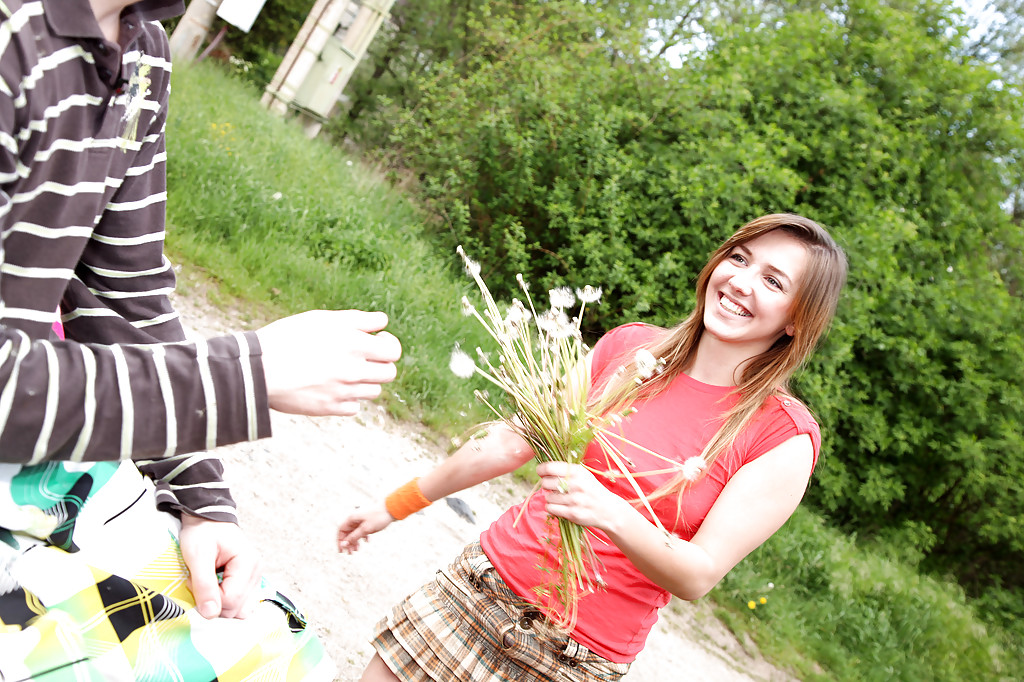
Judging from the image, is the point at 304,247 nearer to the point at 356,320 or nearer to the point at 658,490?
the point at 658,490

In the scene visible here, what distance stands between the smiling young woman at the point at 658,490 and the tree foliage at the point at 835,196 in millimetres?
5548

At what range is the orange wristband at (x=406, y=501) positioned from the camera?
7.39ft

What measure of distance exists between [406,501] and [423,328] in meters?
3.89

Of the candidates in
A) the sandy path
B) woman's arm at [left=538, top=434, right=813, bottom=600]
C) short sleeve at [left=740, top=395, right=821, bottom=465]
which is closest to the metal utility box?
the sandy path

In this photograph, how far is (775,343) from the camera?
7.70 ft

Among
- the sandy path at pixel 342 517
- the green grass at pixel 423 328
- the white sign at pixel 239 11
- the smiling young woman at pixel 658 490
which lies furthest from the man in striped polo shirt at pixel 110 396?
the white sign at pixel 239 11

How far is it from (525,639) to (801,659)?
13.7 ft

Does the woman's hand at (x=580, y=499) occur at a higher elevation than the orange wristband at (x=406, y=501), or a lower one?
higher

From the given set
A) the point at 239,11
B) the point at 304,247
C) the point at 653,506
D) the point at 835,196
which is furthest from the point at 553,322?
the point at 239,11

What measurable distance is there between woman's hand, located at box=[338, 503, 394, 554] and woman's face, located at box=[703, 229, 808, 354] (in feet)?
3.41

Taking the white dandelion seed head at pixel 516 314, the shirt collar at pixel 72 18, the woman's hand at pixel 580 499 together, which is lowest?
the woman's hand at pixel 580 499

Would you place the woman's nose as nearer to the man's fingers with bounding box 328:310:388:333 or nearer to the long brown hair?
the long brown hair

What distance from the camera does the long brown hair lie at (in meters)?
2.13

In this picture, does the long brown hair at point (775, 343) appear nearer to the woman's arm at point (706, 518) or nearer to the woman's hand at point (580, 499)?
the woman's arm at point (706, 518)
